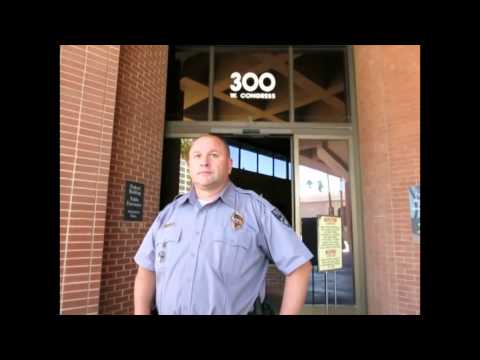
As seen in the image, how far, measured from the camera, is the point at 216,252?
1.55m

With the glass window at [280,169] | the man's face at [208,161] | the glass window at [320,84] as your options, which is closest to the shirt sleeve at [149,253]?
the man's face at [208,161]

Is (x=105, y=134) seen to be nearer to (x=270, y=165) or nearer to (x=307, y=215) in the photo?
(x=307, y=215)

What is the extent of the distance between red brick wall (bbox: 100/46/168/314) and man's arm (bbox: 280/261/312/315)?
220cm

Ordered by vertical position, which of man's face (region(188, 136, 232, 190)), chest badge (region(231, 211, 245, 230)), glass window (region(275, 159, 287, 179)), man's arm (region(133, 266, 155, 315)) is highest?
glass window (region(275, 159, 287, 179))

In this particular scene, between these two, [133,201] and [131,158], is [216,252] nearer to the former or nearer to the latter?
[133,201]

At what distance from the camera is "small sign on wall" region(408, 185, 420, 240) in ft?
11.0

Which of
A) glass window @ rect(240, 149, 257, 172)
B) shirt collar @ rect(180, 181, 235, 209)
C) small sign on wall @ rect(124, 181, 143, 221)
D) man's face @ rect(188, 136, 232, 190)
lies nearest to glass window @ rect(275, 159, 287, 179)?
glass window @ rect(240, 149, 257, 172)

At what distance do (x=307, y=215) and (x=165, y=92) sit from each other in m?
2.53

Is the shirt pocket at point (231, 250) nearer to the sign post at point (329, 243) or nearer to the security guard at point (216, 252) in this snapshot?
the security guard at point (216, 252)

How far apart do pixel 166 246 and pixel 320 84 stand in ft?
12.2

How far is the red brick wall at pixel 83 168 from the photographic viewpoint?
262 cm

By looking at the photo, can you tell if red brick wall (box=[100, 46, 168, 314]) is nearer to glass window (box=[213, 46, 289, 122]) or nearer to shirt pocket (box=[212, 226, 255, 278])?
glass window (box=[213, 46, 289, 122])

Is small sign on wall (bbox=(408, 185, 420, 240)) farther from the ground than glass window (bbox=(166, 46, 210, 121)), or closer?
closer

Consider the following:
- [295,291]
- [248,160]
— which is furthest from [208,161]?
[248,160]
